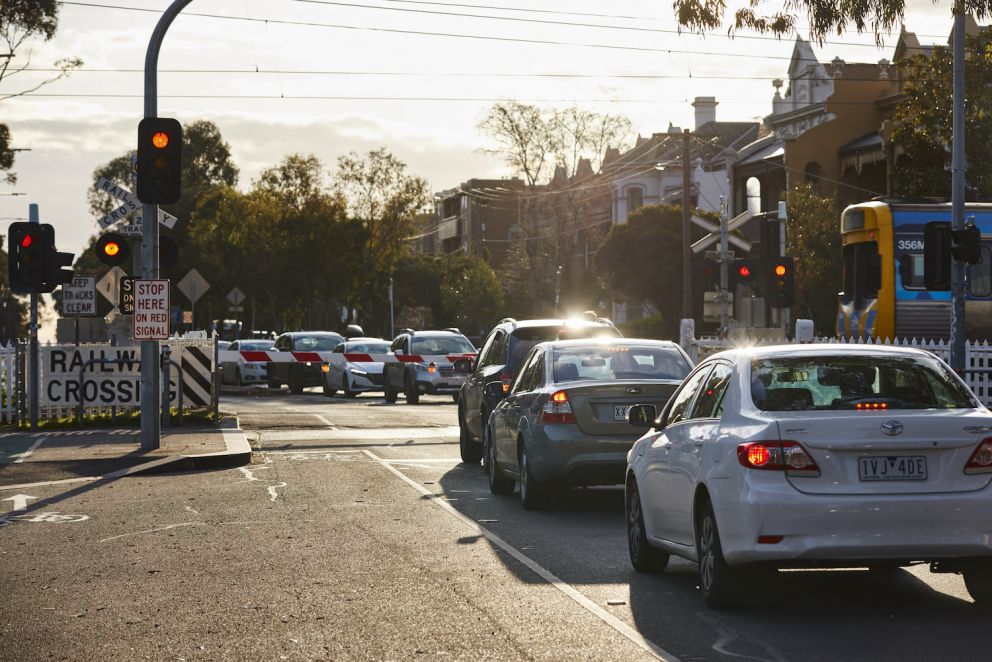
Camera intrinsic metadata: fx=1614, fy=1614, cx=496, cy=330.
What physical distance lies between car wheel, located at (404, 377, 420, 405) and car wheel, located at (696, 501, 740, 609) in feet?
90.1

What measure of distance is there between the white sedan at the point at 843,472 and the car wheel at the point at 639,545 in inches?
48.4

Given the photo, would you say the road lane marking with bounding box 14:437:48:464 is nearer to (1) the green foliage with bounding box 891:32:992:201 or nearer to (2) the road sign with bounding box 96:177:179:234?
(2) the road sign with bounding box 96:177:179:234

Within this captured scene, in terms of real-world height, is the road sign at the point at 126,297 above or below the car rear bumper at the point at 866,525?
above

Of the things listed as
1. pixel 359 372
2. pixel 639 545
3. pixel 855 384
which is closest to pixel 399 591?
pixel 639 545

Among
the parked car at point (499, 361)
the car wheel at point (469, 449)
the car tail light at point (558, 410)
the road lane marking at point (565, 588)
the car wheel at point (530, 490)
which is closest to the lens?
the road lane marking at point (565, 588)

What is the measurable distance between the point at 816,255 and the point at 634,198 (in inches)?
1384

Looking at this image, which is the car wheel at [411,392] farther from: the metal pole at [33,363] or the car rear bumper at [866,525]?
the car rear bumper at [866,525]

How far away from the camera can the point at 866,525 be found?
839cm

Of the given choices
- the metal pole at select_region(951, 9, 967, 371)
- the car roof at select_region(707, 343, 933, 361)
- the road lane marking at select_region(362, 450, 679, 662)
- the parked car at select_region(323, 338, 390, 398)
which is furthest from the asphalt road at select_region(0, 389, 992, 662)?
the parked car at select_region(323, 338, 390, 398)

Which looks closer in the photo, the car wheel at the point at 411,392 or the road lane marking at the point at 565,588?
the road lane marking at the point at 565,588

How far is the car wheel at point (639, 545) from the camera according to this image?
416 inches

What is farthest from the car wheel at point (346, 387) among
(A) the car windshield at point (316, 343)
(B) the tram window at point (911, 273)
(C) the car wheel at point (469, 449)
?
(C) the car wheel at point (469, 449)

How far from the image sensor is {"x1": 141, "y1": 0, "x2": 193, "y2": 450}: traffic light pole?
67.5ft

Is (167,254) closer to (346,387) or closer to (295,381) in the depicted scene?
(346,387)
